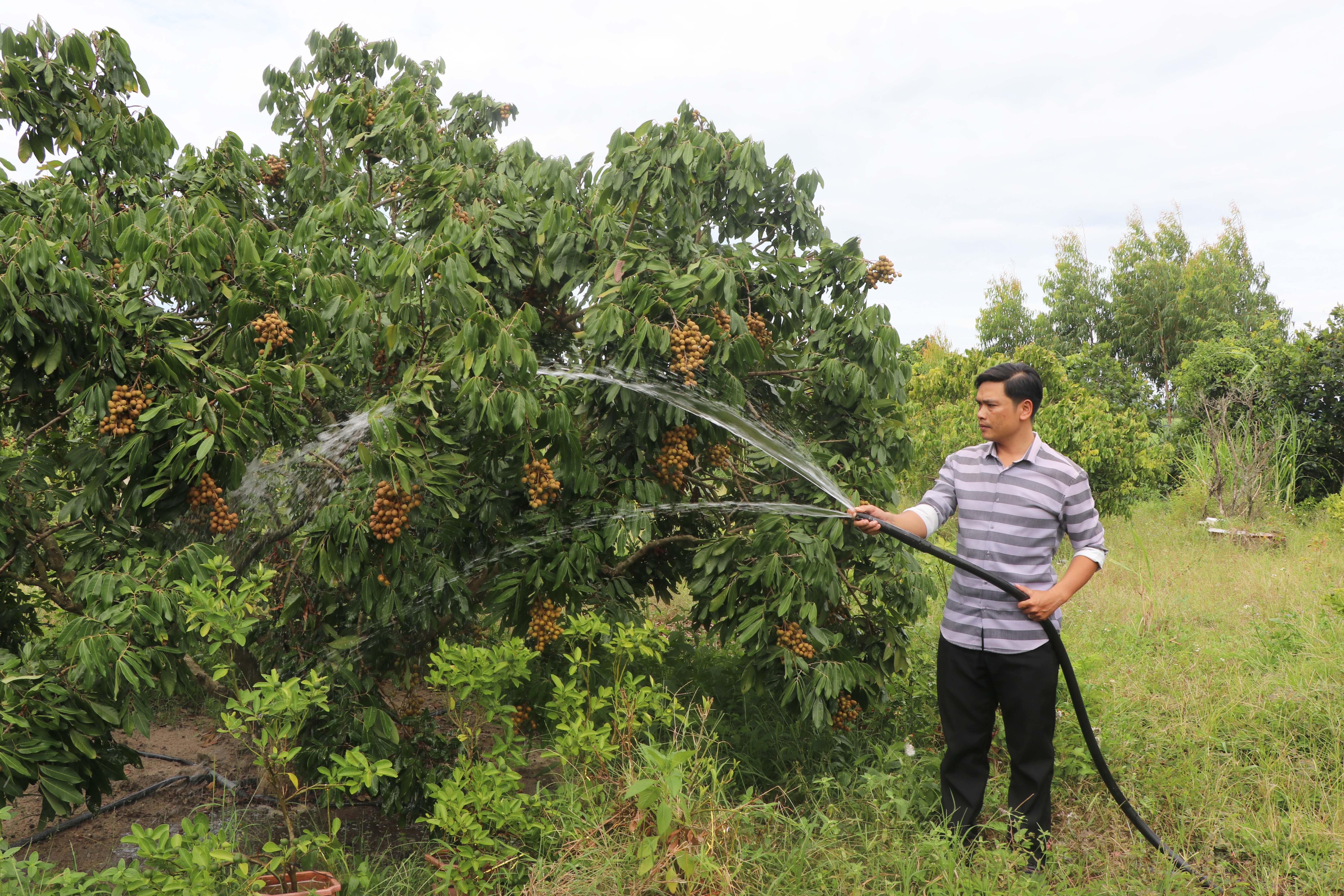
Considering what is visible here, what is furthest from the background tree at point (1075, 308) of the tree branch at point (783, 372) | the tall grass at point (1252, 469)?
the tree branch at point (783, 372)

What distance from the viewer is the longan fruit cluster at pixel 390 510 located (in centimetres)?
295

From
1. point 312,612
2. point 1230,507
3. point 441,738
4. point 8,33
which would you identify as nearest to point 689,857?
point 441,738

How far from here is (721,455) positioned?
3.62 meters

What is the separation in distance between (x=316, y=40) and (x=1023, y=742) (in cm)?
490

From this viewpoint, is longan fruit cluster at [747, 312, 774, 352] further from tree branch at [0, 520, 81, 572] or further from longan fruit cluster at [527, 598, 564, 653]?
tree branch at [0, 520, 81, 572]

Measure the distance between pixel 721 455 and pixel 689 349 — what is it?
644mm

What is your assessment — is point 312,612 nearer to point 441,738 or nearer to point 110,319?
point 441,738

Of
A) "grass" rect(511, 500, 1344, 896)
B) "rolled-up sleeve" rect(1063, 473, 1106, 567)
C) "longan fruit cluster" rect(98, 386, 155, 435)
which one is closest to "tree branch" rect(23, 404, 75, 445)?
"longan fruit cluster" rect(98, 386, 155, 435)

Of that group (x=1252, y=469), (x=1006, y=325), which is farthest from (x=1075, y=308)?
(x=1252, y=469)

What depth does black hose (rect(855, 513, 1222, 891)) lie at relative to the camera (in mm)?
2898

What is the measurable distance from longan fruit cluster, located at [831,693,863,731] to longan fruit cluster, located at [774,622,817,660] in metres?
0.35

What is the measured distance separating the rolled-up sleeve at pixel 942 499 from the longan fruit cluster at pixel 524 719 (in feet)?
5.88

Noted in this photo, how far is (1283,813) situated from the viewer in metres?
3.35

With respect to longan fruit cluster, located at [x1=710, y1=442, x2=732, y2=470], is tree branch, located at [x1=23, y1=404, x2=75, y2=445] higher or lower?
higher
